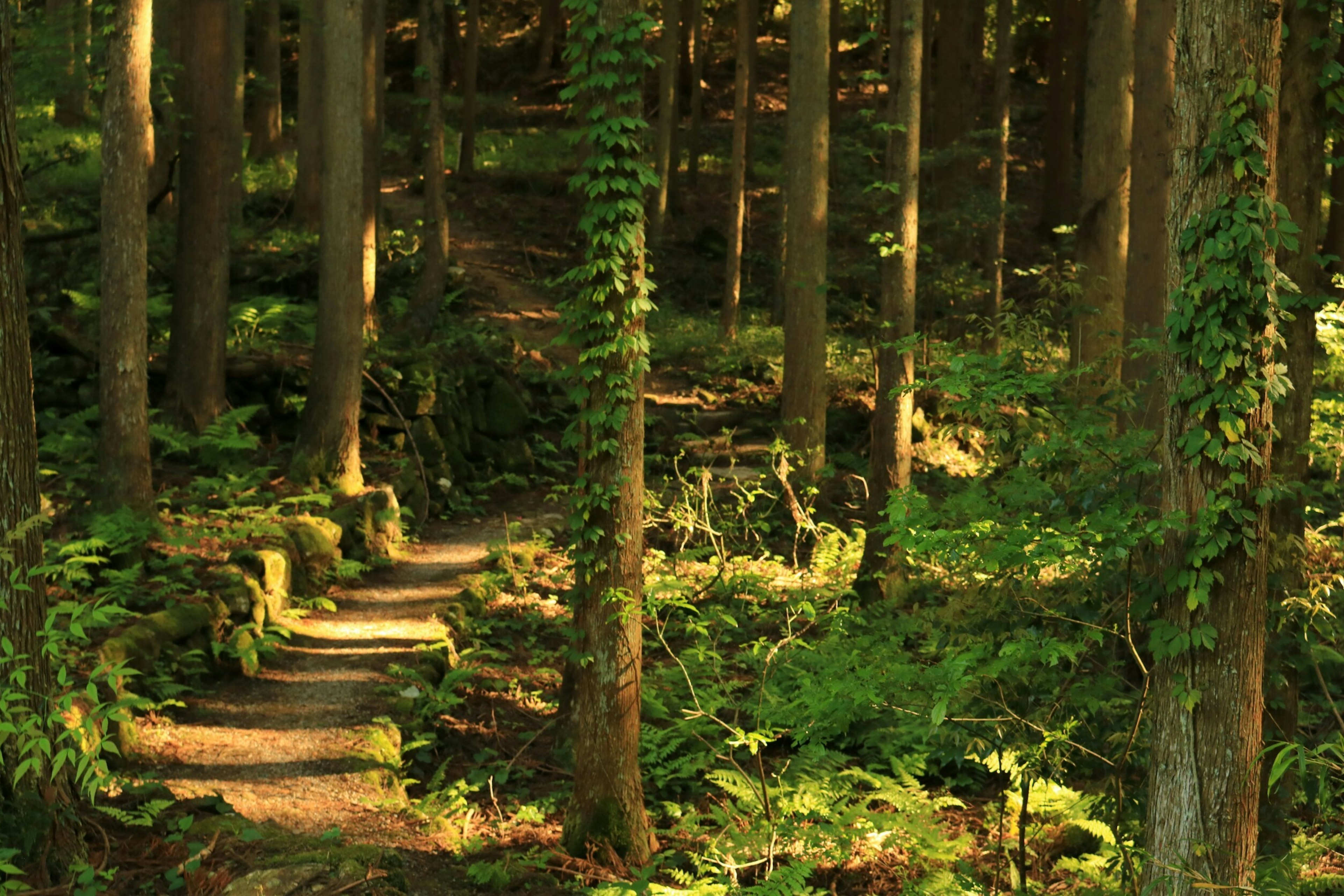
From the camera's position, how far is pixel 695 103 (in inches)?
1041

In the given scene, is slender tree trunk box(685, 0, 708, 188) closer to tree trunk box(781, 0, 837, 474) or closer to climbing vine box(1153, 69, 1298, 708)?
tree trunk box(781, 0, 837, 474)

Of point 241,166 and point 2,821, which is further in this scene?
point 241,166

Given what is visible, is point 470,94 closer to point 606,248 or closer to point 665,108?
point 665,108

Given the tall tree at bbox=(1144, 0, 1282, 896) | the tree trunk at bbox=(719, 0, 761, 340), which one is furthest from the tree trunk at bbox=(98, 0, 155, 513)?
the tree trunk at bbox=(719, 0, 761, 340)

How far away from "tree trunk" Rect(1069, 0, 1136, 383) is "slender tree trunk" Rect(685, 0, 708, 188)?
15.4m

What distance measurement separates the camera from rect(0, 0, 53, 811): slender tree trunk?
4.58 meters

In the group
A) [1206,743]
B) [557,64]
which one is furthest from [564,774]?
[557,64]

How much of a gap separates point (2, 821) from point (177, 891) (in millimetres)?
855

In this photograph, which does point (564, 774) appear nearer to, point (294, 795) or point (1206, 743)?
point (294, 795)

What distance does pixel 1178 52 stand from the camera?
4.65 metres

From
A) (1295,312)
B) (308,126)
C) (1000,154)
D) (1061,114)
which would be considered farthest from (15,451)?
(1061,114)

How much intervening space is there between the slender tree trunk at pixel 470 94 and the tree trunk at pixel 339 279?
1363 cm

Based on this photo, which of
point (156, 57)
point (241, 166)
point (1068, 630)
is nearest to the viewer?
point (1068, 630)

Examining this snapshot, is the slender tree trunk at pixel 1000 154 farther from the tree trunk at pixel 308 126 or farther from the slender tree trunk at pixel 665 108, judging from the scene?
the tree trunk at pixel 308 126
